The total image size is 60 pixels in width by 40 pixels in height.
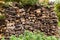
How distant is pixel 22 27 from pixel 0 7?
1019 mm

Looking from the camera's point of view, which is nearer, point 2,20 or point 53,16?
point 2,20

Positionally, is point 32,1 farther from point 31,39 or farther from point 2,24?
point 31,39

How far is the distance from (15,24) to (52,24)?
5.27 feet

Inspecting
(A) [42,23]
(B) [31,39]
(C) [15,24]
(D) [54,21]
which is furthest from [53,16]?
(B) [31,39]

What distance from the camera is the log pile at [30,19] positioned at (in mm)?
7137

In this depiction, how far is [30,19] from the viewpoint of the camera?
7859mm

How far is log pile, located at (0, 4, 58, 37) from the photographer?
714cm

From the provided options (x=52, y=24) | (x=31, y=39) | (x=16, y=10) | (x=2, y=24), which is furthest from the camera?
(x=52, y=24)

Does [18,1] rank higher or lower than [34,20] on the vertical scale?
higher

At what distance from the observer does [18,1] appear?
28.6 feet

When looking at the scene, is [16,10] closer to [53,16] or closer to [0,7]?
[0,7]

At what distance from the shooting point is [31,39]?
3969 mm

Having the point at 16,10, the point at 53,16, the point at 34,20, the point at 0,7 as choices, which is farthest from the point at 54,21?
the point at 0,7

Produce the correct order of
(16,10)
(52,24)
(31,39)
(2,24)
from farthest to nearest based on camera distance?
(52,24) < (16,10) < (2,24) < (31,39)
